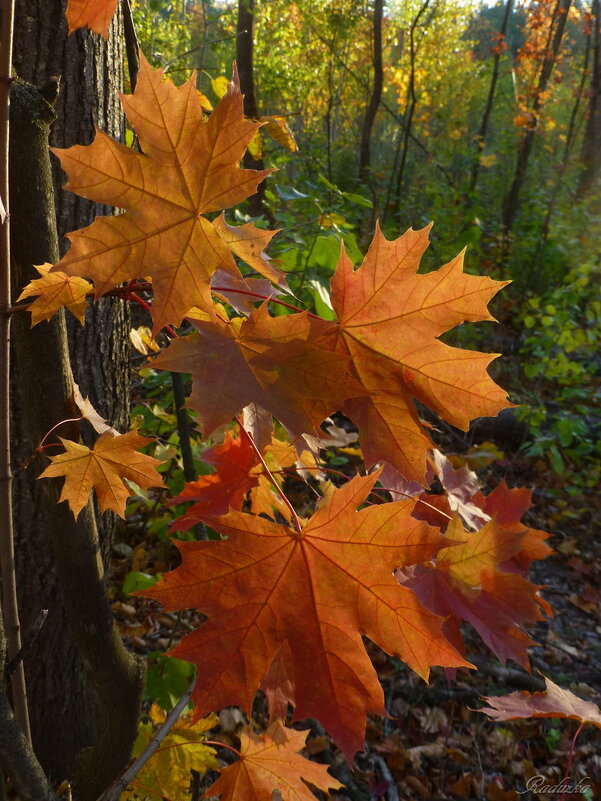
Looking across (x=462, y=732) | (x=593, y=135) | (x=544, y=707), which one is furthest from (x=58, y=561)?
(x=593, y=135)

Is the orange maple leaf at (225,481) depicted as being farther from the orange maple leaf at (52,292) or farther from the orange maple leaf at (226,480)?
the orange maple leaf at (52,292)

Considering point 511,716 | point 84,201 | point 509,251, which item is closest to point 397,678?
point 511,716

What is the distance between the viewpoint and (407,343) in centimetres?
77

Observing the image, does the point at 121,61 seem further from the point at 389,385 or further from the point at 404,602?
the point at 404,602

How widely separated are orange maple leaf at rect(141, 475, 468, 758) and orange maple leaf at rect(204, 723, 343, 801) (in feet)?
1.50

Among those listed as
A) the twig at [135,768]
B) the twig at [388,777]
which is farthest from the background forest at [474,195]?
the twig at [388,777]

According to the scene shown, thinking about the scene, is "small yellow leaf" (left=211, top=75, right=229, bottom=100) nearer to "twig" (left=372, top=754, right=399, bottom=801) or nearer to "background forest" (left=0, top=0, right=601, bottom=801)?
"background forest" (left=0, top=0, right=601, bottom=801)

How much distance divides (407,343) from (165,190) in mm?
366

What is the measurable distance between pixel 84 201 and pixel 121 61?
38 cm

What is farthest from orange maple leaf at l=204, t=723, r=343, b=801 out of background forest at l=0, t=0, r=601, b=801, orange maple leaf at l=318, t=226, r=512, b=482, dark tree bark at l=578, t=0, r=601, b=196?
dark tree bark at l=578, t=0, r=601, b=196

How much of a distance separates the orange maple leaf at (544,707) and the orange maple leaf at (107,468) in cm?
82

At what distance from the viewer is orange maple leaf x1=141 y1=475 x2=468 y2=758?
28.4 inches

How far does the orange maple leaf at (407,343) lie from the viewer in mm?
752

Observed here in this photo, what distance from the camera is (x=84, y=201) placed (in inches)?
57.4
